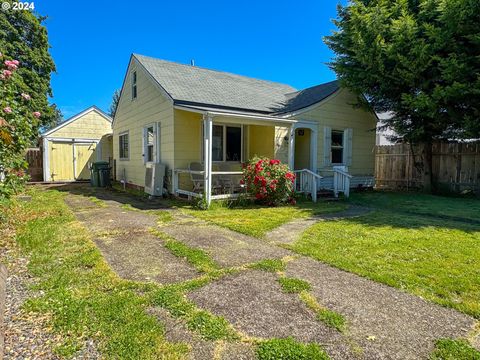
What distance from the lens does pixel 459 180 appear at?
11359 millimetres

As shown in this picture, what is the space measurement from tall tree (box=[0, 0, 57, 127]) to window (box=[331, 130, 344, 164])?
1792 cm

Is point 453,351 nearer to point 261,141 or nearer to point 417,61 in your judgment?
point 261,141

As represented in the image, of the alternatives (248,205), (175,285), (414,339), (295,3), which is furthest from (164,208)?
(295,3)

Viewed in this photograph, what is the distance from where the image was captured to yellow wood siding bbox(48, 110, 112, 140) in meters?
16.2

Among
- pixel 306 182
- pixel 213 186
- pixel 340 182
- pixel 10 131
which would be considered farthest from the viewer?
pixel 340 182

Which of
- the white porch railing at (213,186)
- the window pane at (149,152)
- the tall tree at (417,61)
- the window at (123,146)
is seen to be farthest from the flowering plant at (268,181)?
the window at (123,146)

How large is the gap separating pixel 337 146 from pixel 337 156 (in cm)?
41

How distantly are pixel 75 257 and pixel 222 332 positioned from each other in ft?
8.55

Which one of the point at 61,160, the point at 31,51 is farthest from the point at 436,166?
the point at 31,51

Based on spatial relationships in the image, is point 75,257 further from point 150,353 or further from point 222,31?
point 222,31

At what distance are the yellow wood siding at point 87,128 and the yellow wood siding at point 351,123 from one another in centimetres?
1242

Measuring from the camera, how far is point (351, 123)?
467 inches

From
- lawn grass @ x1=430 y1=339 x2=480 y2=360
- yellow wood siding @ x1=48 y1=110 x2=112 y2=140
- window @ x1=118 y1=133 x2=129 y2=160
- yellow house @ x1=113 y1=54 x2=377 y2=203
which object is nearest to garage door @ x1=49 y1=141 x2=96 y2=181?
yellow wood siding @ x1=48 y1=110 x2=112 y2=140

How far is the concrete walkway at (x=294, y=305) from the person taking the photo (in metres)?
2.16
